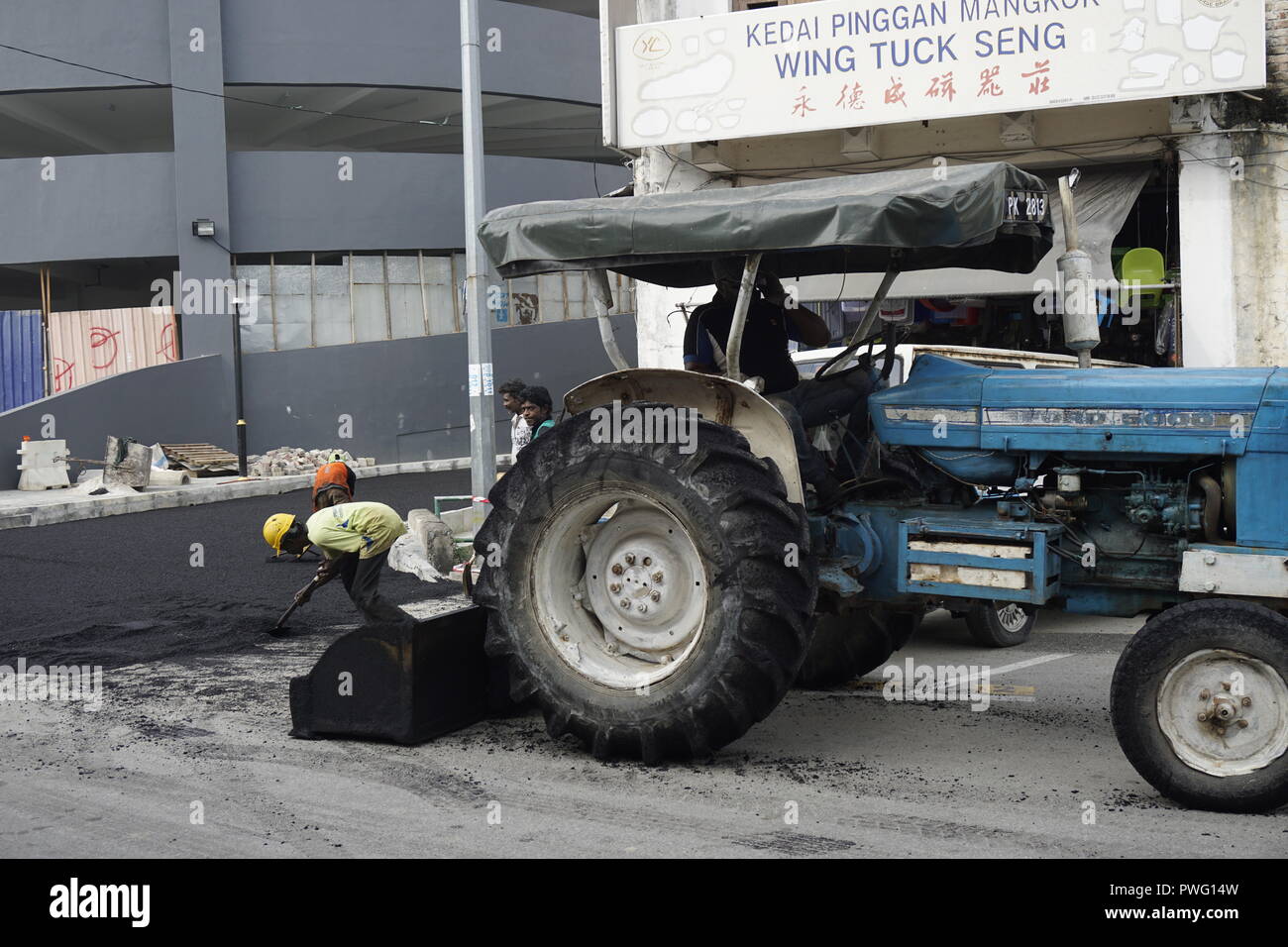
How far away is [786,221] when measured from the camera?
5.66 meters

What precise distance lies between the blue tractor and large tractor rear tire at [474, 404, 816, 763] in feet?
0.03

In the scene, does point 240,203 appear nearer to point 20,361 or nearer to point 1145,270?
point 20,361

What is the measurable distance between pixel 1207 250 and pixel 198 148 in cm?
1673

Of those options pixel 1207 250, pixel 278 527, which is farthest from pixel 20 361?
pixel 1207 250

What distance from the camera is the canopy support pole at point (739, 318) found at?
5996 millimetres

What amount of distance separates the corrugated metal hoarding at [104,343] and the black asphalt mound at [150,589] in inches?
263

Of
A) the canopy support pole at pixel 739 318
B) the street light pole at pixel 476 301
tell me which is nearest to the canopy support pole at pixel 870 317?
the canopy support pole at pixel 739 318

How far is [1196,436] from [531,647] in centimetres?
296

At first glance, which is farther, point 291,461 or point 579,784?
point 291,461

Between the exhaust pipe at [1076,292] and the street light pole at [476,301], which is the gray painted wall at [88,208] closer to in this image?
the street light pole at [476,301]

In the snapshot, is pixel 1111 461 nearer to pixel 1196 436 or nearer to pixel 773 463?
pixel 1196 436

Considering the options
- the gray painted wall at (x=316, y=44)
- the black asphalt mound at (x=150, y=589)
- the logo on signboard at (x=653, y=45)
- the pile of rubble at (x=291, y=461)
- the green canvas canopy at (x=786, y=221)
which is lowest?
the black asphalt mound at (x=150, y=589)

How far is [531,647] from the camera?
20.0 feet
